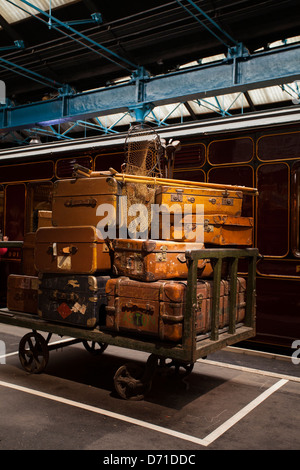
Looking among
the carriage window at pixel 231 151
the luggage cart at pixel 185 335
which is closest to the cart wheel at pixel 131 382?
the luggage cart at pixel 185 335

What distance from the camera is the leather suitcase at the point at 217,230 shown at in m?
4.51

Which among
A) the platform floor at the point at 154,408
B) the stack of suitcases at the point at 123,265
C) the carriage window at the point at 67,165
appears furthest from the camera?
the carriage window at the point at 67,165

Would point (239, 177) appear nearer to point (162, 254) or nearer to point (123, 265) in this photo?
point (162, 254)

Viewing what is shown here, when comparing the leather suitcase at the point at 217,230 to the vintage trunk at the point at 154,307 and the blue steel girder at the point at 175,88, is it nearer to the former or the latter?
the vintage trunk at the point at 154,307

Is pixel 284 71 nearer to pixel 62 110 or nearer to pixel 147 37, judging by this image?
pixel 147 37

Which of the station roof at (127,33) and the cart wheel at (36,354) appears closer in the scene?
the cart wheel at (36,354)

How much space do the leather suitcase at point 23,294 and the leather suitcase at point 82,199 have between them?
939 millimetres

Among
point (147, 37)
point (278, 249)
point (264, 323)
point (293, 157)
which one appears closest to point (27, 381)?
point (264, 323)

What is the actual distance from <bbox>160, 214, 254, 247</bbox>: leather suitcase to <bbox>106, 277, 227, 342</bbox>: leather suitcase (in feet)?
1.58

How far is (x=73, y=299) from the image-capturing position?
4.49 metres

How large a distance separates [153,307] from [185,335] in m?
0.39

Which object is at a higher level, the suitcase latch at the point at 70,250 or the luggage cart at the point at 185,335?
the suitcase latch at the point at 70,250

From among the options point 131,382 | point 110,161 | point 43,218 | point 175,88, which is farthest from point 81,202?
point 175,88
